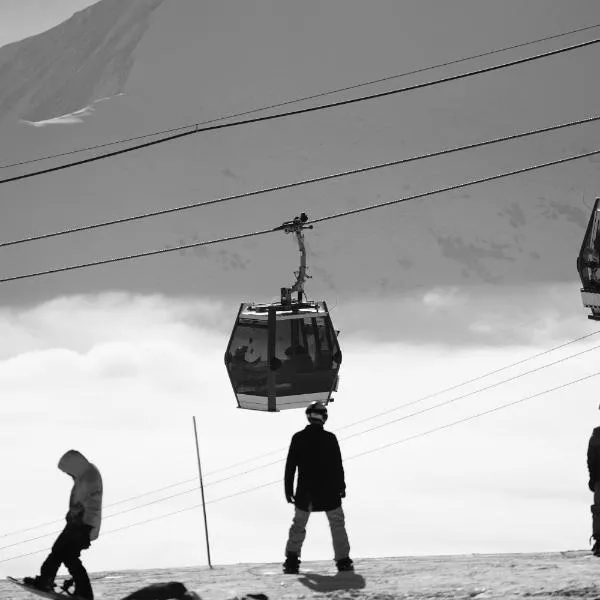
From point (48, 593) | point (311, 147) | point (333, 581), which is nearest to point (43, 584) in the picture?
point (48, 593)

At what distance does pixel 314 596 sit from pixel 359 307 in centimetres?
12479

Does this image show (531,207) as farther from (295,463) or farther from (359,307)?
(295,463)

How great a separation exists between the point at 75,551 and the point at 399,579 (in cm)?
288

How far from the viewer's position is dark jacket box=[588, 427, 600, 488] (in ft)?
44.7

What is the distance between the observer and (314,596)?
1159 centimetres

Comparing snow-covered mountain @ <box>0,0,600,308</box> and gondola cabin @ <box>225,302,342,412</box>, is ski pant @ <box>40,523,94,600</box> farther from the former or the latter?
snow-covered mountain @ <box>0,0,600,308</box>

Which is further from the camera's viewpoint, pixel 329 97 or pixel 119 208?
pixel 119 208

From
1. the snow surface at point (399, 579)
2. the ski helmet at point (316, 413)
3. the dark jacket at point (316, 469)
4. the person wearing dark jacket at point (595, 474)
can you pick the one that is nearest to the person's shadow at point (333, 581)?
the snow surface at point (399, 579)

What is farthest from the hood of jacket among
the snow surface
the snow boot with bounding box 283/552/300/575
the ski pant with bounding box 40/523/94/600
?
the snow boot with bounding box 283/552/300/575

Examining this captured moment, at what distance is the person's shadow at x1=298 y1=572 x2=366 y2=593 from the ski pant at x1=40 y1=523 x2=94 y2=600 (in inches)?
75.1

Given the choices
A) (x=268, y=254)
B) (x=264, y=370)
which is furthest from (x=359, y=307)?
(x=264, y=370)

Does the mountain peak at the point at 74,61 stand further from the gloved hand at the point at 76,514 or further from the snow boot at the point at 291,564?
the gloved hand at the point at 76,514

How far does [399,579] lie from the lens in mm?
12539

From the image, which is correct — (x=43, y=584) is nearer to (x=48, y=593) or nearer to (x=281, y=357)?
(x=48, y=593)
